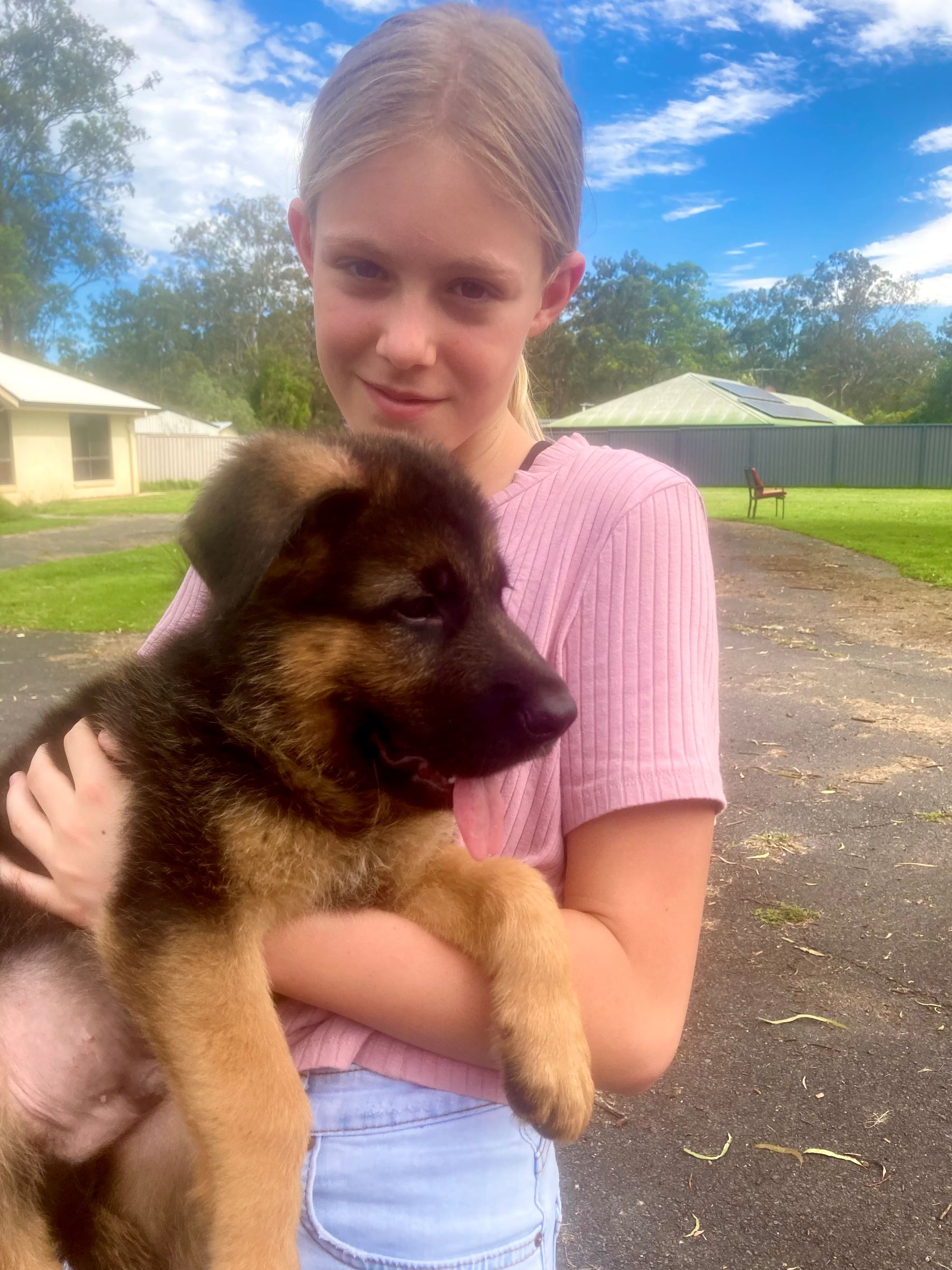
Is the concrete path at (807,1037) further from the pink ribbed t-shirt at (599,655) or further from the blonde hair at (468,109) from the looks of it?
the blonde hair at (468,109)

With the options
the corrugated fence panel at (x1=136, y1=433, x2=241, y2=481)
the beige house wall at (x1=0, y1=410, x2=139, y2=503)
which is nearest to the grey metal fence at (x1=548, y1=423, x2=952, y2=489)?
the corrugated fence panel at (x1=136, y1=433, x2=241, y2=481)

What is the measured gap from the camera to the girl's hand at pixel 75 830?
6.73 feet

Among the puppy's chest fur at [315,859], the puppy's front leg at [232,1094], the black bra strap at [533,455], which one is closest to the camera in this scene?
the puppy's front leg at [232,1094]

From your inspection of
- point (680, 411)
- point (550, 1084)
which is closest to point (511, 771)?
point (550, 1084)

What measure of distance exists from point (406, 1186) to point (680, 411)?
55.1 meters

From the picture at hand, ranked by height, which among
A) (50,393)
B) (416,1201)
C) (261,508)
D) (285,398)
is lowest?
(416,1201)

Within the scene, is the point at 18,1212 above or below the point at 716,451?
below

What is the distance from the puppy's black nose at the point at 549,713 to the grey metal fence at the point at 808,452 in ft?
152

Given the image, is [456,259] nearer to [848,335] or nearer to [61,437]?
[61,437]

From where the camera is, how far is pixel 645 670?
2012 mm

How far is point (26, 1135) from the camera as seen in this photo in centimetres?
208

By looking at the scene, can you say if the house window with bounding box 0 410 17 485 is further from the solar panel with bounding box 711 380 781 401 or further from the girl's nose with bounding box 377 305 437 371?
the solar panel with bounding box 711 380 781 401

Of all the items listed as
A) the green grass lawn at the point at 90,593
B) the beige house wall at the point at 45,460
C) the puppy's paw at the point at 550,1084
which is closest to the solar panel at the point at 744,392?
the beige house wall at the point at 45,460

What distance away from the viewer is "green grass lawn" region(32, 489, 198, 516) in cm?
2842
